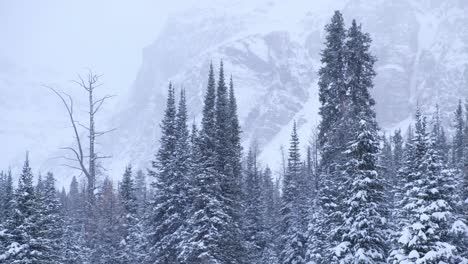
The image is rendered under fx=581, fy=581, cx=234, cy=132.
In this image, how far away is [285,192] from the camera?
171ft

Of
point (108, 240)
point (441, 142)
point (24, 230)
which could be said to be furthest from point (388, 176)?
point (24, 230)

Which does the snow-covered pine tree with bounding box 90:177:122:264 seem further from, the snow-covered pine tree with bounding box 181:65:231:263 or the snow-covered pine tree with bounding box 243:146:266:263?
the snow-covered pine tree with bounding box 181:65:231:263

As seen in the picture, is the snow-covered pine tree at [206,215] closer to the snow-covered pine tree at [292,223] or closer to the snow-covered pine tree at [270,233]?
the snow-covered pine tree at [292,223]

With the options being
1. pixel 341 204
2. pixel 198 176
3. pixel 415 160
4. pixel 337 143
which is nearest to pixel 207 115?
pixel 198 176

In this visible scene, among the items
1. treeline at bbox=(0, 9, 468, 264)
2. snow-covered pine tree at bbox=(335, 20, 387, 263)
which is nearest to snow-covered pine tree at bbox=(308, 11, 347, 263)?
treeline at bbox=(0, 9, 468, 264)

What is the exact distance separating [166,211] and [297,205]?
42.7 ft

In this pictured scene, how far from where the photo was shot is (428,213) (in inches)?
890

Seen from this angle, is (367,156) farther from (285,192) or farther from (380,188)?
(285,192)

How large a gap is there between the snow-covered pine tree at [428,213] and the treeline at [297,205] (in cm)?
4

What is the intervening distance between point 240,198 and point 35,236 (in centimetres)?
1600

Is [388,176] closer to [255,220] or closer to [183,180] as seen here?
[255,220]

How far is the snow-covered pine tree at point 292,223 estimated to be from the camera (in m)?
45.8

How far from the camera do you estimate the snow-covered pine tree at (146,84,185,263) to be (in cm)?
3966

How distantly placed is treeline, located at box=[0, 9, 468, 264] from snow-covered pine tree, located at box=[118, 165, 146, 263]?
94 mm
